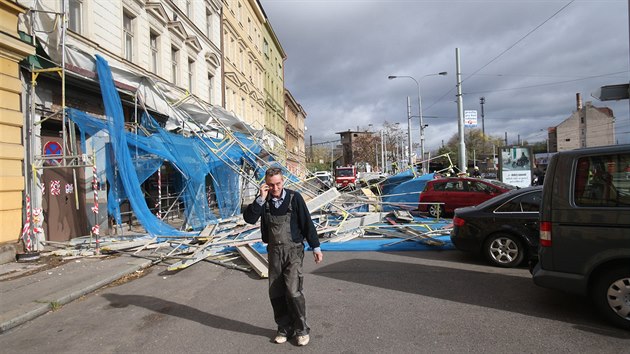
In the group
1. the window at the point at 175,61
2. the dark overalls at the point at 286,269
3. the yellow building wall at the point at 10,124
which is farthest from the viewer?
the window at the point at 175,61

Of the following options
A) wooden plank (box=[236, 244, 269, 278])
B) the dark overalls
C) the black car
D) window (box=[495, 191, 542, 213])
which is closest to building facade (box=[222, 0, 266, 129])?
wooden plank (box=[236, 244, 269, 278])

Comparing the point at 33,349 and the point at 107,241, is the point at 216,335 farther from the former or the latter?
the point at 107,241

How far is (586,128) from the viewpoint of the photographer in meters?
72.3

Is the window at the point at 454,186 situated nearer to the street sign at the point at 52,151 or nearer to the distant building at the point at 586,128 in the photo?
the street sign at the point at 52,151

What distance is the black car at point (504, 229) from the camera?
6.54 metres

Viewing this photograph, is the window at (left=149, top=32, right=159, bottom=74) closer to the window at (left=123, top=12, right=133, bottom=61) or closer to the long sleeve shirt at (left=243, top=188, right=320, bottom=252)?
the window at (left=123, top=12, right=133, bottom=61)

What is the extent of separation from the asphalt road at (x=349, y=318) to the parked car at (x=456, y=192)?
7198mm

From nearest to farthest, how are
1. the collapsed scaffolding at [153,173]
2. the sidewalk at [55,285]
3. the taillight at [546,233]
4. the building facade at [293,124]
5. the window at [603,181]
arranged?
the window at [603,181] → the taillight at [546,233] → the sidewalk at [55,285] → the collapsed scaffolding at [153,173] → the building facade at [293,124]

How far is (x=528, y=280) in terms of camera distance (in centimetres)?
582

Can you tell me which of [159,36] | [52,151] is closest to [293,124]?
[159,36]

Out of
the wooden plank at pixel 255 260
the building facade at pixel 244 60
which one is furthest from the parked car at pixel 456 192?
the building facade at pixel 244 60

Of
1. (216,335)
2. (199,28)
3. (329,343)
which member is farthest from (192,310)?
(199,28)

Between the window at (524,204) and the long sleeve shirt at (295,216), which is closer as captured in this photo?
the long sleeve shirt at (295,216)

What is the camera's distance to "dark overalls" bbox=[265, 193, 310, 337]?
Answer: 12.2 feet
